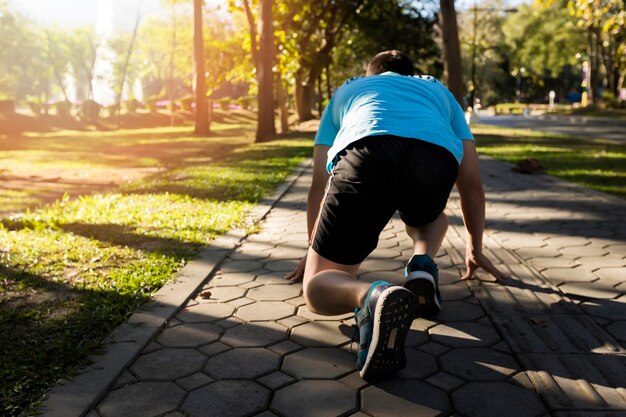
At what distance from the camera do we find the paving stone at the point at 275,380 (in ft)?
9.48

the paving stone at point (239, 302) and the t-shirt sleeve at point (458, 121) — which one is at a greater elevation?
the t-shirt sleeve at point (458, 121)

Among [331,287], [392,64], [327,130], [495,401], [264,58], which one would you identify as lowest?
[495,401]

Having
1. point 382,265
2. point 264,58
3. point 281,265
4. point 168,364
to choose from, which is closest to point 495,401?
point 168,364

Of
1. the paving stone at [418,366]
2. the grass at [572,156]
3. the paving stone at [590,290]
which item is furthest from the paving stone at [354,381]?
the grass at [572,156]

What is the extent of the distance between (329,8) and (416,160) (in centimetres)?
2549

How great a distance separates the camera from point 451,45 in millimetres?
18656

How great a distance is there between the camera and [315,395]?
2791 millimetres

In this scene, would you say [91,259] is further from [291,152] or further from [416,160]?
[291,152]

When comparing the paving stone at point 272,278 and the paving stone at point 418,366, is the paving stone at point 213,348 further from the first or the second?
the paving stone at point 272,278

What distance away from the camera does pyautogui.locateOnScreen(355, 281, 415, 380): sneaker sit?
8.61 feet

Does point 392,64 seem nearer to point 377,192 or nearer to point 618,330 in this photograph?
point 377,192

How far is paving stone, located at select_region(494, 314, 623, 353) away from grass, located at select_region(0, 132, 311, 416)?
7.22 feet

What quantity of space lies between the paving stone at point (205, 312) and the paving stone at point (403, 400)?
4.27ft

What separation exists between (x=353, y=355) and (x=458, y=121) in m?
1.42
